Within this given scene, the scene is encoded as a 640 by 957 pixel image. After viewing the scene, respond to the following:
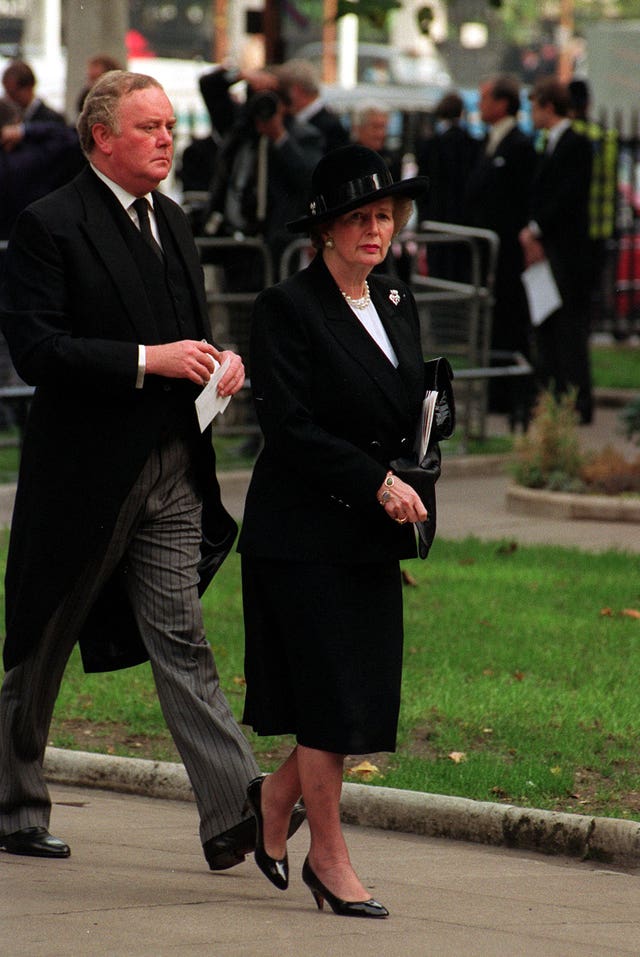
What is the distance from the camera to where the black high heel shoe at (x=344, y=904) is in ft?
15.9

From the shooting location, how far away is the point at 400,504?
4719 millimetres

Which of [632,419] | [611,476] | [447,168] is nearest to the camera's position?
[611,476]

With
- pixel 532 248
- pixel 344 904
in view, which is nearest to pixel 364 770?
pixel 344 904

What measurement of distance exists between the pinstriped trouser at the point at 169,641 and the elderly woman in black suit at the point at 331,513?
0.79 feet

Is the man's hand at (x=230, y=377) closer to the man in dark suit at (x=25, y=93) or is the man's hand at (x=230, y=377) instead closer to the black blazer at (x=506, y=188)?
the man in dark suit at (x=25, y=93)

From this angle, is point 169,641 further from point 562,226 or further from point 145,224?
point 562,226

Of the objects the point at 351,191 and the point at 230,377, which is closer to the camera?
the point at 351,191

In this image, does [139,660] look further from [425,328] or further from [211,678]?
[425,328]

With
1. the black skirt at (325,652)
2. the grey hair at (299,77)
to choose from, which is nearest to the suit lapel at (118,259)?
the black skirt at (325,652)

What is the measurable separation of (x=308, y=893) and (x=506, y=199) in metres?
10.4

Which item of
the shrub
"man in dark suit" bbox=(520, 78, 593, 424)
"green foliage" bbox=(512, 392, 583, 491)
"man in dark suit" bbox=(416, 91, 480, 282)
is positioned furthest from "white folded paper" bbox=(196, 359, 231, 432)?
"man in dark suit" bbox=(416, 91, 480, 282)

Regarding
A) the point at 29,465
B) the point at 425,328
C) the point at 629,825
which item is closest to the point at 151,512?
the point at 29,465

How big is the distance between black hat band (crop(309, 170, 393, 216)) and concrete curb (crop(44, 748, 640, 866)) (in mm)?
1993

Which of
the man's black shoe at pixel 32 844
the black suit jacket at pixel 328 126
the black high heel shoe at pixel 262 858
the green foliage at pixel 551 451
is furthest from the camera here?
the black suit jacket at pixel 328 126
